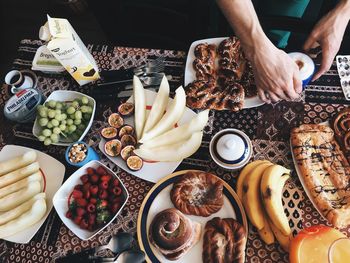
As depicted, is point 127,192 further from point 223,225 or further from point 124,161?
point 223,225

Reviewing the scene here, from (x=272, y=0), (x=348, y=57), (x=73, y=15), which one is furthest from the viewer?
(x=73, y=15)

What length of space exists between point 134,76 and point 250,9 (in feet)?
1.72

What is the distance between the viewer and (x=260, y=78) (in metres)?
1.31

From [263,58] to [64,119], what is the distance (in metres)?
0.80

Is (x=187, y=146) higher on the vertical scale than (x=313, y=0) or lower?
lower

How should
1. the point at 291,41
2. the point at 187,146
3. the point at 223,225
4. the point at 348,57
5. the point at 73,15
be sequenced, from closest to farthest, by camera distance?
1. the point at 223,225
2. the point at 187,146
3. the point at 348,57
4. the point at 291,41
5. the point at 73,15

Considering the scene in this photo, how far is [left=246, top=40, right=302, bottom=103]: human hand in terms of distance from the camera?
1247 mm

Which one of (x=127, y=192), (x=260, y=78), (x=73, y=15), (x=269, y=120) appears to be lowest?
(x=73, y=15)

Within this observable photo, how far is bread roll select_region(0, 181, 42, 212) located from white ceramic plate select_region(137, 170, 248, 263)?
1.39 feet

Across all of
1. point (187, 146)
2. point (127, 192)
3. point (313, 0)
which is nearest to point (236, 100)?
point (187, 146)

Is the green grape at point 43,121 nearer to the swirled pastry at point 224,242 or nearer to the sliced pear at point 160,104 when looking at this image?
the sliced pear at point 160,104

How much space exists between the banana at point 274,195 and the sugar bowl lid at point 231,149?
0.32 ft

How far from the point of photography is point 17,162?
1357mm

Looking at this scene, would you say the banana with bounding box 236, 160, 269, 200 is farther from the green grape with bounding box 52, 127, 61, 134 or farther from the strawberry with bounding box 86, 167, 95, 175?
the green grape with bounding box 52, 127, 61, 134
